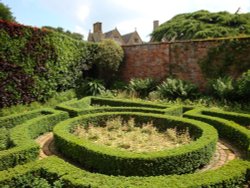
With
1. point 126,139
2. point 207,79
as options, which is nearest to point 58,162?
point 126,139

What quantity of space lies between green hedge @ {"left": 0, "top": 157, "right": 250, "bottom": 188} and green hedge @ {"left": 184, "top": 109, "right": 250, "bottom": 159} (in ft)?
4.16

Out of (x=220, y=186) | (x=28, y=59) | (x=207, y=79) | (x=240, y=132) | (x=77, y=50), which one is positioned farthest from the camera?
(x=77, y=50)

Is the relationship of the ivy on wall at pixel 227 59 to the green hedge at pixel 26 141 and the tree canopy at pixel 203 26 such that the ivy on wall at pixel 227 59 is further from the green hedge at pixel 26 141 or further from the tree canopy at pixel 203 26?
the tree canopy at pixel 203 26

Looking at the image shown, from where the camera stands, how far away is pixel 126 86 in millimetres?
14891

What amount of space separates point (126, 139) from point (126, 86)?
7459 millimetres

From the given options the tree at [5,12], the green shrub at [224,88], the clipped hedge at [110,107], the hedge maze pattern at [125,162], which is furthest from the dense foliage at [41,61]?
the tree at [5,12]

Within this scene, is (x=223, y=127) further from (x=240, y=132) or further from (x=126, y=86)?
(x=126, y=86)

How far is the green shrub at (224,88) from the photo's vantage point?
1138 cm

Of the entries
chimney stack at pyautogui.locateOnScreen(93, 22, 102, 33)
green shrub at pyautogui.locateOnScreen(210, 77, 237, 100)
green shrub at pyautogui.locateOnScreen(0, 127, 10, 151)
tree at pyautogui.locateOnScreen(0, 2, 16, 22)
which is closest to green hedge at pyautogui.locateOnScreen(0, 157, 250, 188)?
green shrub at pyautogui.locateOnScreen(0, 127, 10, 151)

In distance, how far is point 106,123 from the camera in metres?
8.90

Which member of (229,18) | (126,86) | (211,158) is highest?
(229,18)

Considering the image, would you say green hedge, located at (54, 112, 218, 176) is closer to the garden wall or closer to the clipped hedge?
the clipped hedge

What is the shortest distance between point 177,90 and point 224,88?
1981 millimetres

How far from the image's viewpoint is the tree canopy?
23.2 metres
